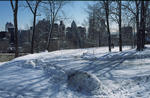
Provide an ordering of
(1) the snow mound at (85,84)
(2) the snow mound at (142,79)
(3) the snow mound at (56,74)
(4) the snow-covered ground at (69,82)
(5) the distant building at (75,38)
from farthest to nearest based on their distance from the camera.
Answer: (5) the distant building at (75,38), (3) the snow mound at (56,74), (2) the snow mound at (142,79), (1) the snow mound at (85,84), (4) the snow-covered ground at (69,82)

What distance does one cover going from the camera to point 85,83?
5.38 m

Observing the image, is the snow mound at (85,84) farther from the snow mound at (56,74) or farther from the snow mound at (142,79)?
the snow mound at (142,79)

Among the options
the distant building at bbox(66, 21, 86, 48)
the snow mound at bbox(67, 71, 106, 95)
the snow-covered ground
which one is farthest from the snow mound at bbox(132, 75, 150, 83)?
the distant building at bbox(66, 21, 86, 48)

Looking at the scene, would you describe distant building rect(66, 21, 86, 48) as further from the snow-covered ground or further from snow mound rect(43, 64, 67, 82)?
the snow-covered ground

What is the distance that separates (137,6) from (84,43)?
2924 cm

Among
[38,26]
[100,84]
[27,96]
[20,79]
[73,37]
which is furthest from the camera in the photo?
[73,37]

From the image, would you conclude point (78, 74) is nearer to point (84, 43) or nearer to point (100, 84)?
point (100, 84)

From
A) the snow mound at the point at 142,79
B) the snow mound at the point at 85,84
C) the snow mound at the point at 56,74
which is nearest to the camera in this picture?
the snow mound at the point at 85,84

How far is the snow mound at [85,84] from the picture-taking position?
502 cm

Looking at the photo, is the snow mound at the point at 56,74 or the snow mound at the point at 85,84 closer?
the snow mound at the point at 85,84

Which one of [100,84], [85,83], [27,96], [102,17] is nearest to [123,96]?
[100,84]

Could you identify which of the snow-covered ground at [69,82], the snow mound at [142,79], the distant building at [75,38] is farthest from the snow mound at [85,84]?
the distant building at [75,38]

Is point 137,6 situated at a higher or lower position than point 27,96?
higher

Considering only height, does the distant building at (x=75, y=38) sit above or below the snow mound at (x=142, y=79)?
above
